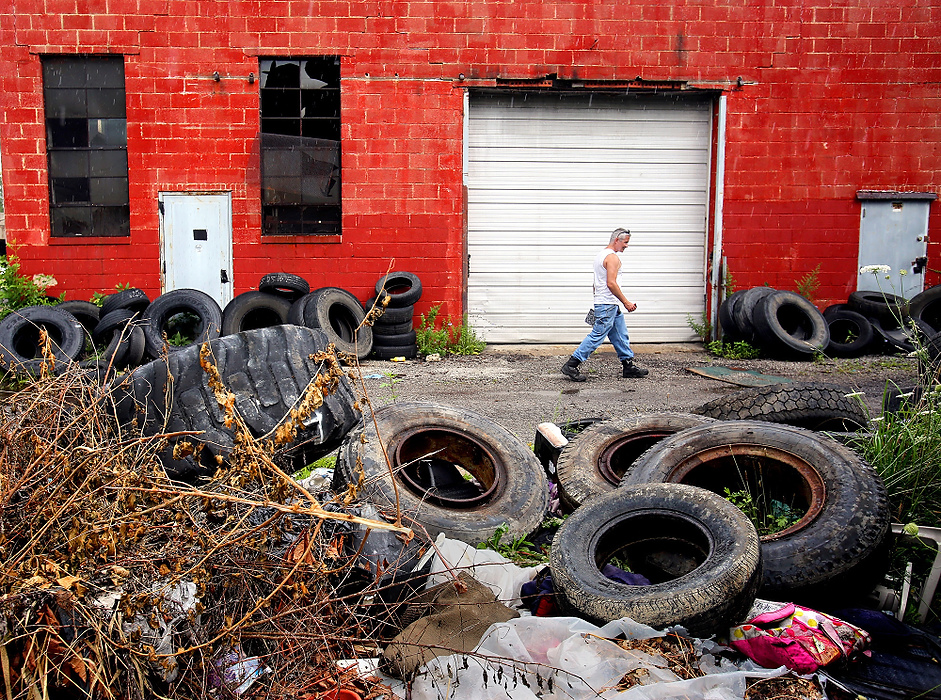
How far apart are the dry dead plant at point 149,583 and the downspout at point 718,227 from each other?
30.6ft

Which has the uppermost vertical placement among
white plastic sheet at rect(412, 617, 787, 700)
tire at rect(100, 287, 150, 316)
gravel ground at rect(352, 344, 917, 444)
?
tire at rect(100, 287, 150, 316)

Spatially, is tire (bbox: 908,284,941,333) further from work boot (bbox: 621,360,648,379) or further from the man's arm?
the man's arm

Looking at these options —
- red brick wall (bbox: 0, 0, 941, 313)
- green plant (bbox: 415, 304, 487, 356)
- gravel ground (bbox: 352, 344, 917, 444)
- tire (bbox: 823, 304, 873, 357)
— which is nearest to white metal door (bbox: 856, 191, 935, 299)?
red brick wall (bbox: 0, 0, 941, 313)

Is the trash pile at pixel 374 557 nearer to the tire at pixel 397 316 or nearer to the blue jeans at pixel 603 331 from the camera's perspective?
the blue jeans at pixel 603 331

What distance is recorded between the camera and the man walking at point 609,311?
8.45m

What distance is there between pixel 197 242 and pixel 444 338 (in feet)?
11.7

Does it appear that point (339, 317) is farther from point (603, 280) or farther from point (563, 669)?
point (563, 669)

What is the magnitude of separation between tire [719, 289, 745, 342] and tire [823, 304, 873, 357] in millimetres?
1143

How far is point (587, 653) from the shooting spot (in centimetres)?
259

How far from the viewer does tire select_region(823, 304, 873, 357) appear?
9820 millimetres

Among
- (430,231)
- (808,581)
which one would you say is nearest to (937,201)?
(430,231)

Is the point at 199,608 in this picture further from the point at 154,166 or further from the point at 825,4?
the point at 825,4

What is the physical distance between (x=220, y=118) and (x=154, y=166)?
109 centimetres

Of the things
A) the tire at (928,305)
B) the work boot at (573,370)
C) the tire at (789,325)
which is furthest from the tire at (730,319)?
the work boot at (573,370)
